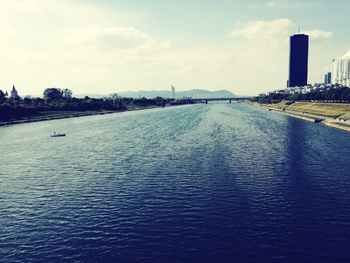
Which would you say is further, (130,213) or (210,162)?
(210,162)

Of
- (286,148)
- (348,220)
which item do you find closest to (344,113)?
(286,148)

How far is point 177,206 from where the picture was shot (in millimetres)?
47000

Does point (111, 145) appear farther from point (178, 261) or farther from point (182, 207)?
point (178, 261)

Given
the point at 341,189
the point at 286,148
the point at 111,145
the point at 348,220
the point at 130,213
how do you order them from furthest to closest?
the point at 111,145 < the point at 286,148 < the point at 341,189 < the point at 130,213 < the point at 348,220

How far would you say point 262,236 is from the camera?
1475 inches

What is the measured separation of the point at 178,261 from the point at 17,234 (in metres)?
20.6

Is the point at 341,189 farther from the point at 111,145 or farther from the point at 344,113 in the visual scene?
the point at 344,113

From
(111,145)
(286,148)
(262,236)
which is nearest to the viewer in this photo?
(262,236)

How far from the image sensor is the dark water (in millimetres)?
34875

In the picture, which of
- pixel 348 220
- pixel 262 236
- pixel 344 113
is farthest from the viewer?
pixel 344 113

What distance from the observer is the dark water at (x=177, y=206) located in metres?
34.9

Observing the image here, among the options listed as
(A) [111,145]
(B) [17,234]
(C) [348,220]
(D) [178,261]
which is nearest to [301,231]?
(C) [348,220]

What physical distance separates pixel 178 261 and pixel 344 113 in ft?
537

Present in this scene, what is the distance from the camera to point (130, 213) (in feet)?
147
